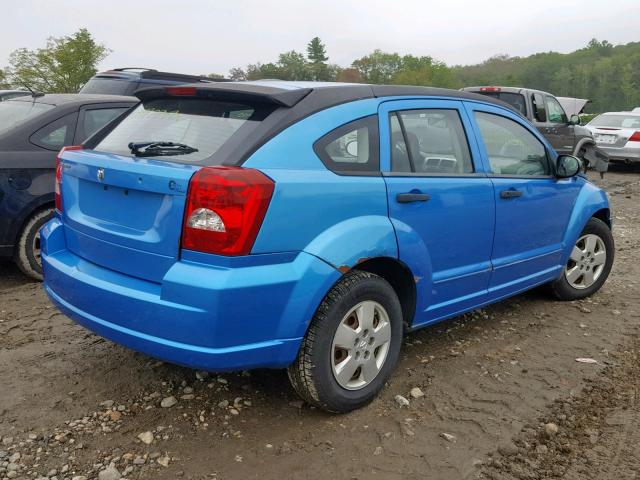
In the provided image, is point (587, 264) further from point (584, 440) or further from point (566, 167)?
point (584, 440)

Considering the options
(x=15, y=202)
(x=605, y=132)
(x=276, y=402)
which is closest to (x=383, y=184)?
(x=276, y=402)

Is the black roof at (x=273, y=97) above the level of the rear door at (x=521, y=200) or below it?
above

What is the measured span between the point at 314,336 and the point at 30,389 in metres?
1.67

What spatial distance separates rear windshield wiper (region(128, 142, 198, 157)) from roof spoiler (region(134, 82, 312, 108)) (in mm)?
318

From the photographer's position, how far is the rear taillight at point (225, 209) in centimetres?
249

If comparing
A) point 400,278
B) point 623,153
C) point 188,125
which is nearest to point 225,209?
point 188,125

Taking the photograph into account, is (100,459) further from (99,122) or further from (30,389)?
(99,122)

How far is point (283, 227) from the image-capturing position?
2.60 metres

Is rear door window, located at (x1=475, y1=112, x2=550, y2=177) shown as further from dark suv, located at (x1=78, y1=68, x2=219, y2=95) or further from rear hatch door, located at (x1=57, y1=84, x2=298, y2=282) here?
dark suv, located at (x1=78, y1=68, x2=219, y2=95)

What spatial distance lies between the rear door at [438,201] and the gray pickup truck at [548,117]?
8.16 metres

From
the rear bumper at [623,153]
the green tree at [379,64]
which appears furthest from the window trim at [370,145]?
the green tree at [379,64]

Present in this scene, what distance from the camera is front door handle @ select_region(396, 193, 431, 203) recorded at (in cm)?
314

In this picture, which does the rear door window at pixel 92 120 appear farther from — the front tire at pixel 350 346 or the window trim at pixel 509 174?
the front tire at pixel 350 346

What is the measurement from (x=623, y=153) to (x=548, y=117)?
3.76 m
